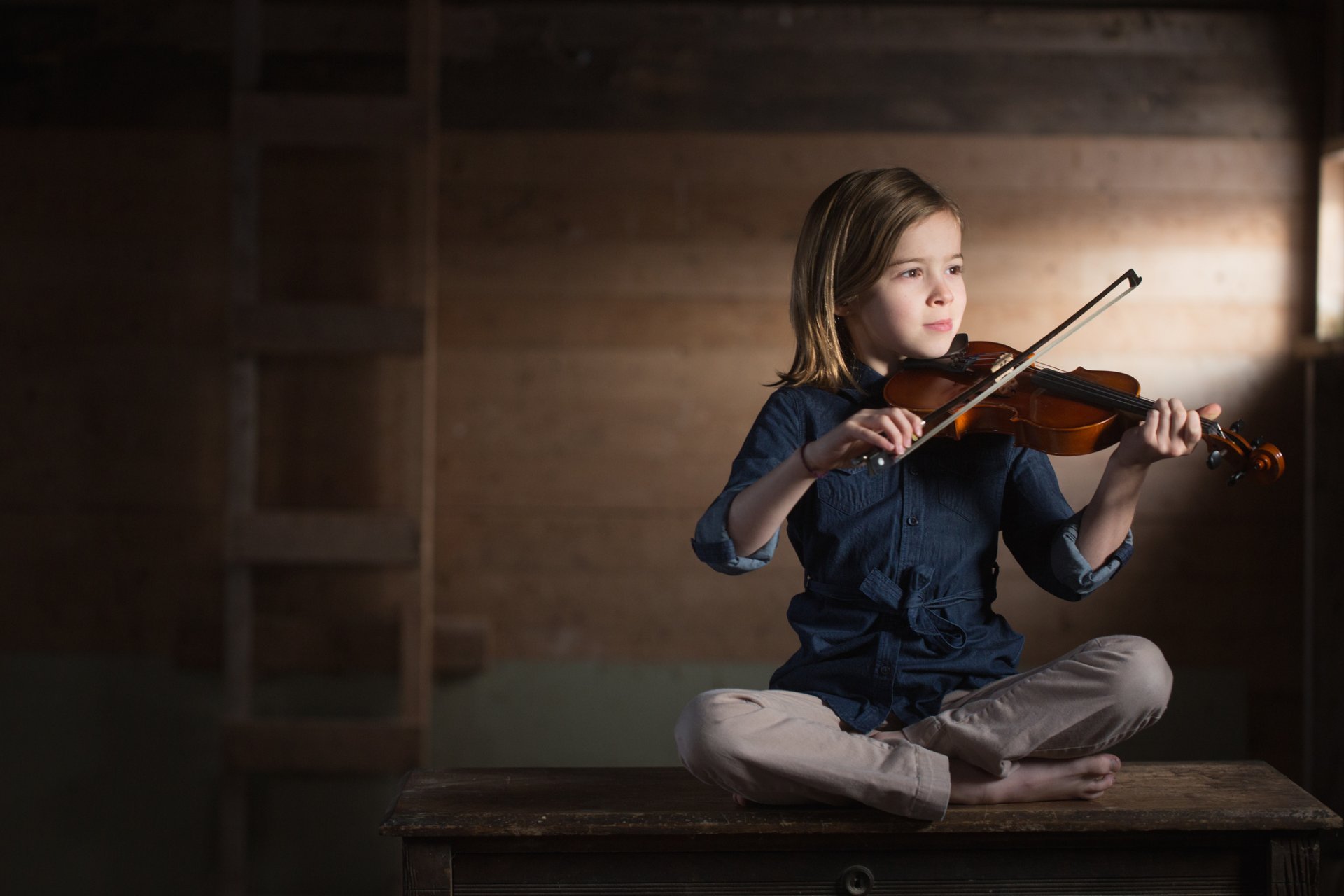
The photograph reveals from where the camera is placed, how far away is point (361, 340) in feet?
7.76

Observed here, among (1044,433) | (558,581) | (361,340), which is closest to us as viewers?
(1044,433)

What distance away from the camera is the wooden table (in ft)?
4.03

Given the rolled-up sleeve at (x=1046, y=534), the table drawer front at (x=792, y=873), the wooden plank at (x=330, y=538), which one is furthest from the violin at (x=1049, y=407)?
the wooden plank at (x=330, y=538)

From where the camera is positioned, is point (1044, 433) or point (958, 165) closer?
point (1044, 433)

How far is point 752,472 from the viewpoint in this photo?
130 centimetres

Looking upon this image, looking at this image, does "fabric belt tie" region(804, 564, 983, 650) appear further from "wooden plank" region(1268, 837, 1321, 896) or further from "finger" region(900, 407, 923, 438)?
"wooden plank" region(1268, 837, 1321, 896)

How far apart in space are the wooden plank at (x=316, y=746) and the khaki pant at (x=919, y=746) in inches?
51.1

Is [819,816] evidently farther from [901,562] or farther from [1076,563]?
[1076,563]

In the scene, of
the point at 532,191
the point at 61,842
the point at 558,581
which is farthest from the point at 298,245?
the point at 61,842

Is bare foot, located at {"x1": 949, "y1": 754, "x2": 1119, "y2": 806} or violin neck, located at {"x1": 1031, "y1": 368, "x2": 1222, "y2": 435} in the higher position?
violin neck, located at {"x1": 1031, "y1": 368, "x2": 1222, "y2": 435}

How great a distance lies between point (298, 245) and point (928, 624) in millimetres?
1739

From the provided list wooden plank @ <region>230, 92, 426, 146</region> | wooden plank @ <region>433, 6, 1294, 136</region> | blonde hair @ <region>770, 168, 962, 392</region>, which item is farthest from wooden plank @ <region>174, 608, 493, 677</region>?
blonde hair @ <region>770, 168, 962, 392</region>

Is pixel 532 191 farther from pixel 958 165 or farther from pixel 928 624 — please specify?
pixel 928 624

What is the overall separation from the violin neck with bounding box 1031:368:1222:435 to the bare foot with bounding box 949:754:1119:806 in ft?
1.20
